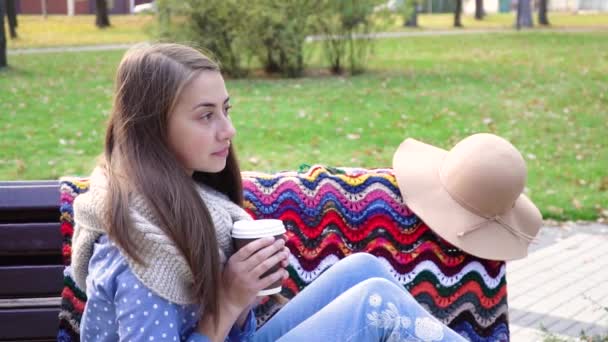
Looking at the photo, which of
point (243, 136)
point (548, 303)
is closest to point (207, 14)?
point (243, 136)

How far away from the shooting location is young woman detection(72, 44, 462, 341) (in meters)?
2.12

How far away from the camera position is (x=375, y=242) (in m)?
3.24

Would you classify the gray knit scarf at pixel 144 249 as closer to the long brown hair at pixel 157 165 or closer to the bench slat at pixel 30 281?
the long brown hair at pixel 157 165

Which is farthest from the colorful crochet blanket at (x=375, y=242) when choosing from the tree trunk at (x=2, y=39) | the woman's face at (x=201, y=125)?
the tree trunk at (x=2, y=39)

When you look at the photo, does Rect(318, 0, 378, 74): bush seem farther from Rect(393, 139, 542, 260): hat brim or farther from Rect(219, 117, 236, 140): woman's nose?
Rect(219, 117, 236, 140): woman's nose

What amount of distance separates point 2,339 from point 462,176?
1.69 meters

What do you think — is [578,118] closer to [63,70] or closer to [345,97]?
[345,97]

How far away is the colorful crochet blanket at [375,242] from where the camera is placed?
3.15 meters

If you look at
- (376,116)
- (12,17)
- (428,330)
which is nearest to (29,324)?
(428,330)

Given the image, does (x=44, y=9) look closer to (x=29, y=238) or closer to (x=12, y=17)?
(x=12, y=17)

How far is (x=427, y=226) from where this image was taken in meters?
3.26

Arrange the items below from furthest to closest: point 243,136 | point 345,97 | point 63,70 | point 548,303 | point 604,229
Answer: point 63,70 → point 345,97 → point 243,136 → point 604,229 → point 548,303

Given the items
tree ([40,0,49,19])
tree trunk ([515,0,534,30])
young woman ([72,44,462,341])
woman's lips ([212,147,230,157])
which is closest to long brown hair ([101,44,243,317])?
young woman ([72,44,462,341])

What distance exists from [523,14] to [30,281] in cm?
2731
